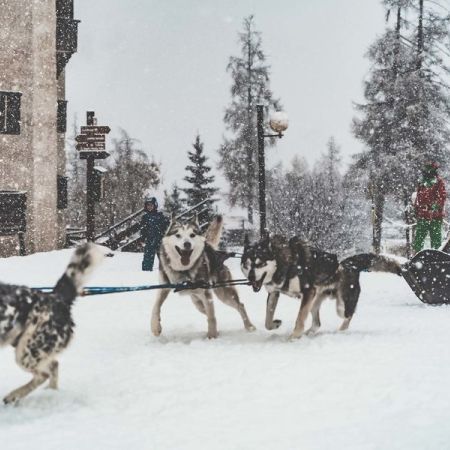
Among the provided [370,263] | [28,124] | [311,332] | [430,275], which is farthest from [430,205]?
[28,124]

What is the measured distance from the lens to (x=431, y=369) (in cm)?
485

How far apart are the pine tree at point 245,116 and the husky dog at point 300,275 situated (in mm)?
29201

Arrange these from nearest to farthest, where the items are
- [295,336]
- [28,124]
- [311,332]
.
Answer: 1. [295,336]
2. [311,332]
3. [28,124]

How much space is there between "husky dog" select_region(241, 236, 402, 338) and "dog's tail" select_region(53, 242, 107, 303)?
2290 mm

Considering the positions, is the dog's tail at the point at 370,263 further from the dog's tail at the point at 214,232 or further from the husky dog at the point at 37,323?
the husky dog at the point at 37,323

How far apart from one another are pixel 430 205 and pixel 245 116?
26.7 meters

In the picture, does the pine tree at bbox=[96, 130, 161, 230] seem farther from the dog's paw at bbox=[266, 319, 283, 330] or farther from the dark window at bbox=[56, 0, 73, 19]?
the dog's paw at bbox=[266, 319, 283, 330]

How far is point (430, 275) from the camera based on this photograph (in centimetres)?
847

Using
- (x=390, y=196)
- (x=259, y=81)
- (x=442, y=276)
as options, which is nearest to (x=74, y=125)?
(x=259, y=81)

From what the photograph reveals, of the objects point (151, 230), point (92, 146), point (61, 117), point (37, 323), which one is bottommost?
point (37, 323)

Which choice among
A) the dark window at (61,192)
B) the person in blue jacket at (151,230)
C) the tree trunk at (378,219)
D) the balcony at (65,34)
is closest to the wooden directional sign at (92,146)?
the person in blue jacket at (151,230)

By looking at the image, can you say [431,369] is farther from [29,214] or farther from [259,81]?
[259,81]

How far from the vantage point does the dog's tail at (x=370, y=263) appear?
6.84 metres

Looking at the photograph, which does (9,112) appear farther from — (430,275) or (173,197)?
(173,197)
